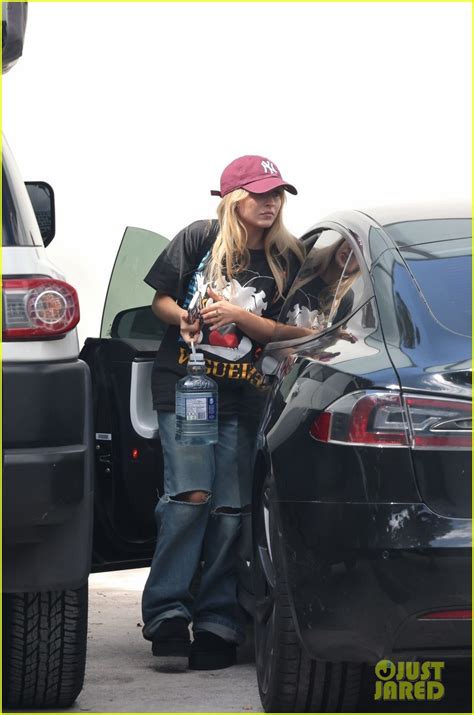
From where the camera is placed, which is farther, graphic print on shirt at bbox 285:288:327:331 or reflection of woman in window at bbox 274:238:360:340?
graphic print on shirt at bbox 285:288:327:331

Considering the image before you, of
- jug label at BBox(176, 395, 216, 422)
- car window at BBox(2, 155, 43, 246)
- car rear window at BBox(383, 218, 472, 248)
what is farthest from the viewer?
jug label at BBox(176, 395, 216, 422)

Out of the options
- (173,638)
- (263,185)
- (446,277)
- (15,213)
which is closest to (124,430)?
(173,638)

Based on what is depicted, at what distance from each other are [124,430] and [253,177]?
979 millimetres

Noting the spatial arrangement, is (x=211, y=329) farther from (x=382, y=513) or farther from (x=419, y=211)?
(x=382, y=513)

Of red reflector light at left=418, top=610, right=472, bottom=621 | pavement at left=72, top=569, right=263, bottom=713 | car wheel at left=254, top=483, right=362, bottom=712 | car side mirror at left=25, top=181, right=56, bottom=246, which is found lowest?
pavement at left=72, top=569, right=263, bottom=713

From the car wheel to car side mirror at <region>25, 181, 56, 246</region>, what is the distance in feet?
4.21

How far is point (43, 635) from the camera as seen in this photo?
12.9 ft

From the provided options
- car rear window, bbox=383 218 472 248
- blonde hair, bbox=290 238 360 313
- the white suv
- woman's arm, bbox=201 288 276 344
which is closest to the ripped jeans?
woman's arm, bbox=201 288 276 344

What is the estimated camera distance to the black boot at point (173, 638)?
4656 millimetres

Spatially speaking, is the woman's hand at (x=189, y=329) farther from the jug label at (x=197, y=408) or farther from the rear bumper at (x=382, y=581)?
the rear bumper at (x=382, y=581)

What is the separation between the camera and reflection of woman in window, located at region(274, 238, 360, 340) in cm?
396

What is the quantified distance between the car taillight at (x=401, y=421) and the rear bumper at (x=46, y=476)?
0.66m

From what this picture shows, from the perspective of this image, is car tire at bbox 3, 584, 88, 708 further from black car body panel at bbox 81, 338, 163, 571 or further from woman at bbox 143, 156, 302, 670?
black car body panel at bbox 81, 338, 163, 571

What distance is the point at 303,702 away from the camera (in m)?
3.78
